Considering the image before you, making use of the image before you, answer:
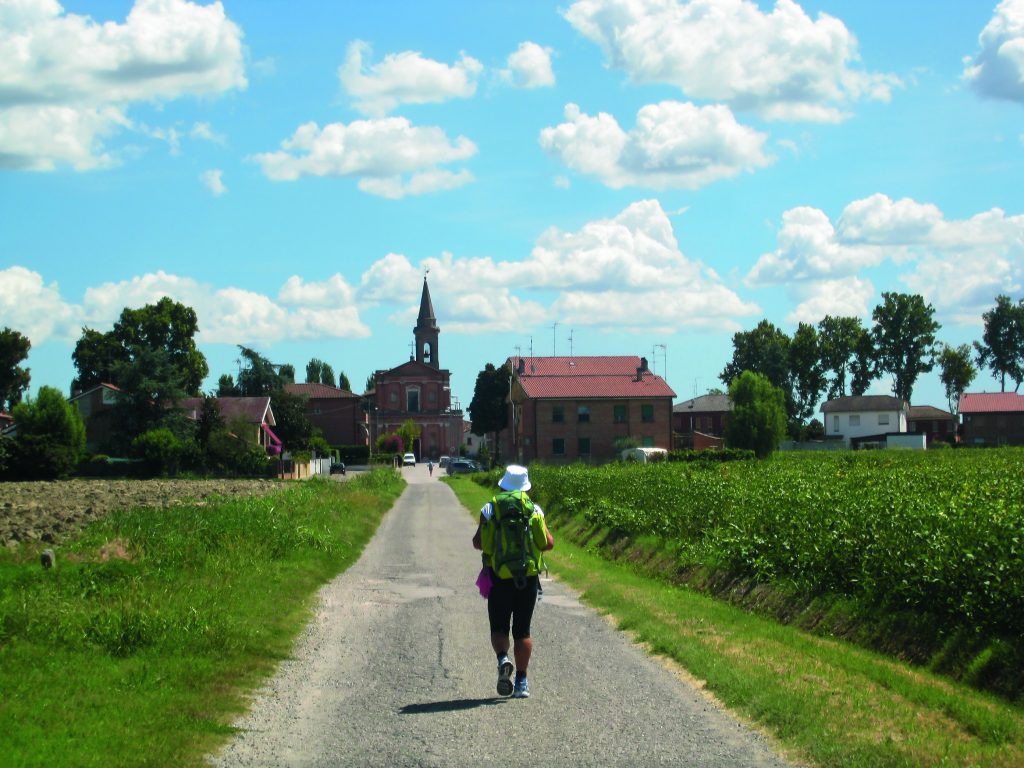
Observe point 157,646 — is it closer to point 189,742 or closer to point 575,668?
point 189,742

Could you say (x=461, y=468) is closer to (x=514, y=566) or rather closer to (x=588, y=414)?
(x=588, y=414)

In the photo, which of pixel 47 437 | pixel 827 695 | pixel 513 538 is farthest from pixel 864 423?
pixel 513 538

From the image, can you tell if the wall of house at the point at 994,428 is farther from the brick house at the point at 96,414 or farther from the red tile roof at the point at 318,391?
the brick house at the point at 96,414

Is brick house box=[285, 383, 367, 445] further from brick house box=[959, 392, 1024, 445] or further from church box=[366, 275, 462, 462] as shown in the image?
brick house box=[959, 392, 1024, 445]

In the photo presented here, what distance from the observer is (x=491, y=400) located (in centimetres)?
11656

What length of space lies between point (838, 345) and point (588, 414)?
147ft

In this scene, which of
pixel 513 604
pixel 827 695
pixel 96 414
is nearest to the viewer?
pixel 827 695

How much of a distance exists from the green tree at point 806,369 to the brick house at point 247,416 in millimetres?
57628

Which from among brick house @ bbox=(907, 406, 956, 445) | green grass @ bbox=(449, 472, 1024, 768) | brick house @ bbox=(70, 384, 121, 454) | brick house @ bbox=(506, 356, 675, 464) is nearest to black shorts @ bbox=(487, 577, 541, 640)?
green grass @ bbox=(449, 472, 1024, 768)

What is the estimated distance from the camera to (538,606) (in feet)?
52.5

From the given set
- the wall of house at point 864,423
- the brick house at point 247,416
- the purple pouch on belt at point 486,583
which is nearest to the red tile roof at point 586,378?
the brick house at point 247,416

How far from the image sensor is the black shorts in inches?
390

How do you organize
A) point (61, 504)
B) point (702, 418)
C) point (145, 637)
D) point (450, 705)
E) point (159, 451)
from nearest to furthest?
1. point (450, 705)
2. point (145, 637)
3. point (61, 504)
4. point (159, 451)
5. point (702, 418)

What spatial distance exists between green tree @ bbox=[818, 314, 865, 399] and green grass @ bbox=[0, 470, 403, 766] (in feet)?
346
